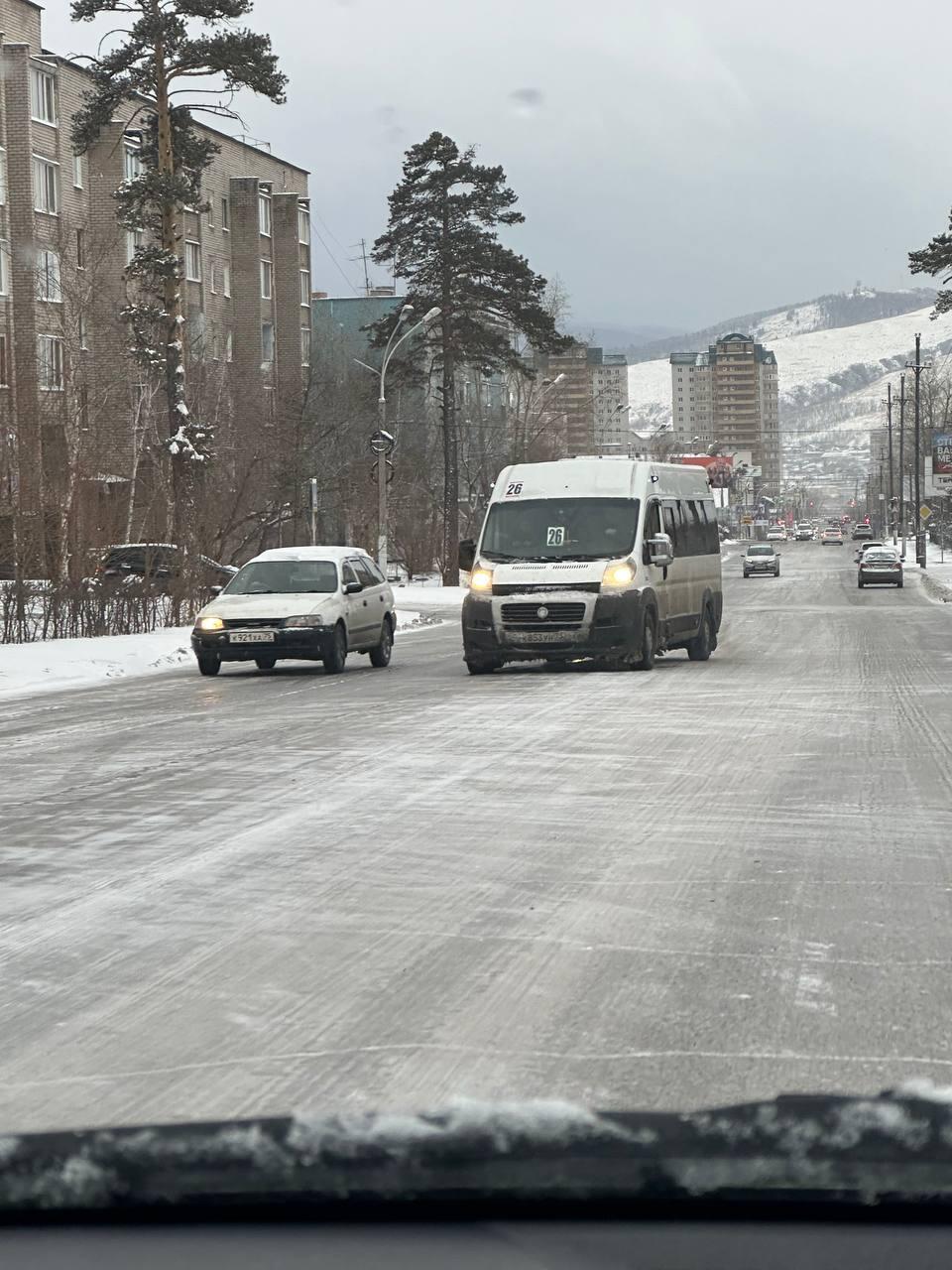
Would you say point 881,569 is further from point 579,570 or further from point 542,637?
point 542,637

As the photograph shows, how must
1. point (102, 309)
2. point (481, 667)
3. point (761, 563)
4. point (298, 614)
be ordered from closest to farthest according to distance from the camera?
point (481, 667) < point (298, 614) < point (102, 309) < point (761, 563)

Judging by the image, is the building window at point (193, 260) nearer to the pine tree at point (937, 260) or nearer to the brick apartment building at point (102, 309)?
the brick apartment building at point (102, 309)

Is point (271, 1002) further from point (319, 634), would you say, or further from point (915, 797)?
point (319, 634)

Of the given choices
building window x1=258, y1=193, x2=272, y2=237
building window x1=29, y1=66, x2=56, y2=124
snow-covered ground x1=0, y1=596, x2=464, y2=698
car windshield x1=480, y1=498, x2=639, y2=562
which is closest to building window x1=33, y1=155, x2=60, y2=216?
building window x1=29, y1=66, x2=56, y2=124

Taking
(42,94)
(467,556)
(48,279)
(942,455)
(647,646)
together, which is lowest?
(647,646)

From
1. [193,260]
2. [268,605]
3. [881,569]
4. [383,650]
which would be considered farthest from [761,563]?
[268,605]

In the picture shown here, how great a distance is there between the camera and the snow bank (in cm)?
2391

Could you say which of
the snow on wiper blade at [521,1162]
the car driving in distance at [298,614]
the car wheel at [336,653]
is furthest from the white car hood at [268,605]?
the snow on wiper blade at [521,1162]

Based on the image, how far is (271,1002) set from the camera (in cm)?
553

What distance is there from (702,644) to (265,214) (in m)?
65.9

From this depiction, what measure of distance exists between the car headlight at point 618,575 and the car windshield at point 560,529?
0.30 meters

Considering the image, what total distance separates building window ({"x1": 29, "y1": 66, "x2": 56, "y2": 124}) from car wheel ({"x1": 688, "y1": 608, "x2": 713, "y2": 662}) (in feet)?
141

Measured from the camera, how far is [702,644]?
24797 millimetres

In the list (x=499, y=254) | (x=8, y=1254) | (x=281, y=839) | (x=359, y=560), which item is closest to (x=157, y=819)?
(x=281, y=839)
